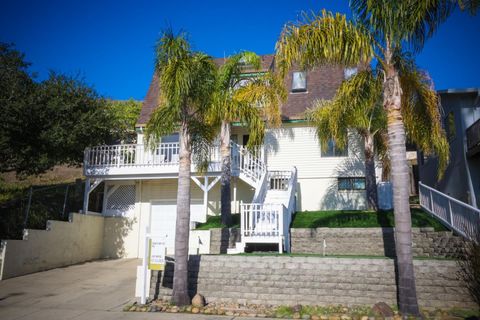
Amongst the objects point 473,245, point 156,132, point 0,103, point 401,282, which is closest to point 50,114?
point 0,103

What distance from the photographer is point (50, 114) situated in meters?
14.7

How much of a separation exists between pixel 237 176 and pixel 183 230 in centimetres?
708

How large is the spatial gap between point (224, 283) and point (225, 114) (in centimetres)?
463

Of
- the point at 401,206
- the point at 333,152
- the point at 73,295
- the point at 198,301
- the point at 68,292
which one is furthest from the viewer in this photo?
the point at 333,152

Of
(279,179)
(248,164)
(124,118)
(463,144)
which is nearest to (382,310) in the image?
(248,164)

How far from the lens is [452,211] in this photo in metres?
10.9

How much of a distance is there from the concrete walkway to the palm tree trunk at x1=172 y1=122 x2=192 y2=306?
55 cm

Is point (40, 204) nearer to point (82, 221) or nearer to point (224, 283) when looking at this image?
point (82, 221)

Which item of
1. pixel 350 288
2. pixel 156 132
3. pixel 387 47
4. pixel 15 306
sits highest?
pixel 387 47

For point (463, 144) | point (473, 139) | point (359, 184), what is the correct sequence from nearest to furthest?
point (473, 139)
point (463, 144)
point (359, 184)

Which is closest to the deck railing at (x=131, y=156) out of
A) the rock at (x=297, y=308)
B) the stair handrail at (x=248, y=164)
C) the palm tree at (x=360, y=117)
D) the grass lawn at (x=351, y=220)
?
the stair handrail at (x=248, y=164)

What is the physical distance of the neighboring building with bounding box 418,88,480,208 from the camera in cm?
1504

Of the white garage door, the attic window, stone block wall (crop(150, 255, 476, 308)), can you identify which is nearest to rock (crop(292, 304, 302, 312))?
stone block wall (crop(150, 255, 476, 308))

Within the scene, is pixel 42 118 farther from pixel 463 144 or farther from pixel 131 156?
pixel 463 144
